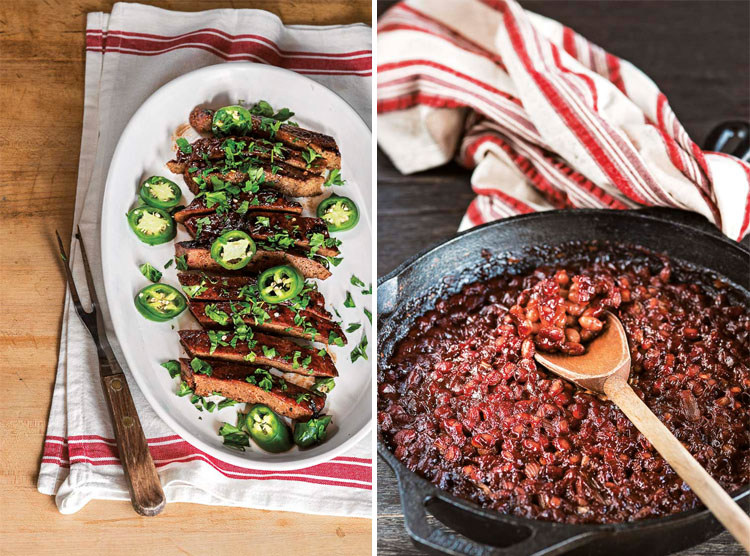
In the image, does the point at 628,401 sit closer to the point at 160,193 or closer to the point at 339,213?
the point at 339,213

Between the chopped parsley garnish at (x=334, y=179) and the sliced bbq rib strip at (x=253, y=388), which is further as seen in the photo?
the chopped parsley garnish at (x=334, y=179)

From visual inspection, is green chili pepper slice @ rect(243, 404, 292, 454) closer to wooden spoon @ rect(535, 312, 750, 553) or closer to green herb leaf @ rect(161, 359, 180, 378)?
green herb leaf @ rect(161, 359, 180, 378)

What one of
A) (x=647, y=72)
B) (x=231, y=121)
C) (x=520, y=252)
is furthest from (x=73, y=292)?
(x=647, y=72)

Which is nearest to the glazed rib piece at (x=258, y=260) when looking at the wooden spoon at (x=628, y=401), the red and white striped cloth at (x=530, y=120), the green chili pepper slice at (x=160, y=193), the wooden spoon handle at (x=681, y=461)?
the green chili pepper slice at (x=160, y=193)

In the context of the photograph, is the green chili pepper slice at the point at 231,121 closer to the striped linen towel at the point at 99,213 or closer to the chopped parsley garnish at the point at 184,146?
the chopped parsley garnish at the point at 184,146

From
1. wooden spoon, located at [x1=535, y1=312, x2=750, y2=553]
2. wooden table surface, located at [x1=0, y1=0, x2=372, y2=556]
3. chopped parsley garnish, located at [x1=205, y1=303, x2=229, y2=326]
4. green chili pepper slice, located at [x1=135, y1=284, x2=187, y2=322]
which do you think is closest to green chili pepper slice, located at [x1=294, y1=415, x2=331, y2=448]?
wooden table surface, located at [x1=0, y1=0, x2=372, y2=556]

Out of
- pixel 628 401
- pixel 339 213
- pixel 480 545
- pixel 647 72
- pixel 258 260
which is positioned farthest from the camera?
pixel 647 72
